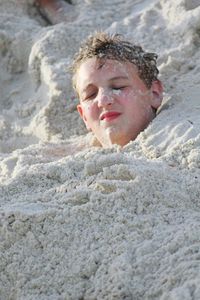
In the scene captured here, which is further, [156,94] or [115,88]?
[156,94]

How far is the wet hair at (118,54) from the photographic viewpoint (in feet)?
8.05

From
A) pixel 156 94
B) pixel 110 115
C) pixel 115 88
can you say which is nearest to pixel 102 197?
pixel 110 115

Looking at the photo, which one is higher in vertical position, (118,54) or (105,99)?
(118,54)

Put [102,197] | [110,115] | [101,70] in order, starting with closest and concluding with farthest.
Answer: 1. [102,197]
2. [110,115]
3. [101,70]

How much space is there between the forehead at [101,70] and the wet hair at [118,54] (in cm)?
2

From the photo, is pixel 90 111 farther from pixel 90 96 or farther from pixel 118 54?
pixel 118 54

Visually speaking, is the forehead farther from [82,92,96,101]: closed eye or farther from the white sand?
the white sand

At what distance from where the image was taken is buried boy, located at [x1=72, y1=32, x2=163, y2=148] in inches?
90.2

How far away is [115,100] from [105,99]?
0.13ft

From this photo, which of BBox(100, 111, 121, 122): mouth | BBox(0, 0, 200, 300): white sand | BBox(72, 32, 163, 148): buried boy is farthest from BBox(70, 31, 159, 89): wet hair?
BBox(100, 111, 121, 122): mouth

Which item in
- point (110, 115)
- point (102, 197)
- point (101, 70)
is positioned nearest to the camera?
point (102, 197)

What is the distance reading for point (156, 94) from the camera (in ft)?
8.15

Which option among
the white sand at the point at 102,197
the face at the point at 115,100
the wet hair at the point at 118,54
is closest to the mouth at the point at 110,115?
the face at the point at 115,100

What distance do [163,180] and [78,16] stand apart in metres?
1.74
